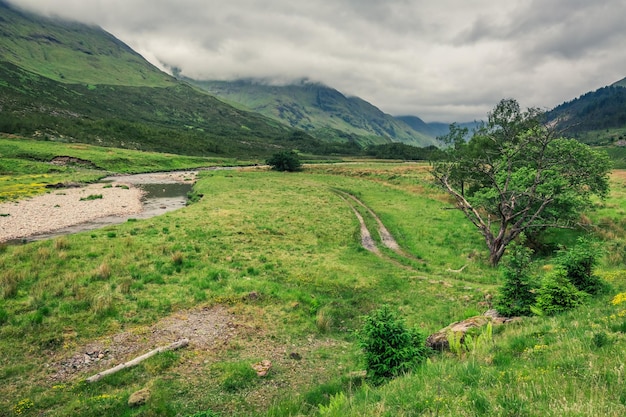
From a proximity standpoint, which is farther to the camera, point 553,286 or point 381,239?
point 381,239

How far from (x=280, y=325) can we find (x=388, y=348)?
7266 millimetres

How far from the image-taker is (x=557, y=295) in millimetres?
12938

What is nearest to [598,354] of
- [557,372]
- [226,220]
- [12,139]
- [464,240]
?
[557,372]

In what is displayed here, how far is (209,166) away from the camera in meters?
140

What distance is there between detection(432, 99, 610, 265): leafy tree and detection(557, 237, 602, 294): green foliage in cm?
964

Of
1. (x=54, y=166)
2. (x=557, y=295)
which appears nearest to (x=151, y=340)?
(x=557, y=295)

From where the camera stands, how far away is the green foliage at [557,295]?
12.5 m

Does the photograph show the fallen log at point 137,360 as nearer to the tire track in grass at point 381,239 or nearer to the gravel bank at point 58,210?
the tire track in grass at point 381,239

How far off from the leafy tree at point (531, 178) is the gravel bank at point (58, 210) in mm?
41498

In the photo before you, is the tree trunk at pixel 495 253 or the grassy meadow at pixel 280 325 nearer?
the grassy meadow at pixel 280 325

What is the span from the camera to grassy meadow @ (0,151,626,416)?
7281 mm

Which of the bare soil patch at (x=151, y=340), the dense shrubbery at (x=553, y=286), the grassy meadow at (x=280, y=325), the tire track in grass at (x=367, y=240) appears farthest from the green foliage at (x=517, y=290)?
the tire track in grass at (x=367, y=240)

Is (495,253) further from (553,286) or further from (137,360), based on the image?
(137,360)

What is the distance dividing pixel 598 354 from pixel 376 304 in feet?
41.7
